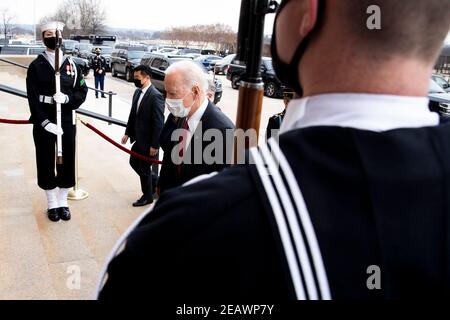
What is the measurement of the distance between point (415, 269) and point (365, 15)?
45 centimetres

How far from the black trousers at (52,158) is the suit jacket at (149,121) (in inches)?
30.4

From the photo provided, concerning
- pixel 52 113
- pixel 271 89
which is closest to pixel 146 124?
pixel 52 113

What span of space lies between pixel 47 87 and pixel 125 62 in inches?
746

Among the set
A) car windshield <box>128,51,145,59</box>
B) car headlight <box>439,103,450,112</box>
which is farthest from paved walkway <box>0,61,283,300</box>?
car windshield <box>128,51,145,59</box>

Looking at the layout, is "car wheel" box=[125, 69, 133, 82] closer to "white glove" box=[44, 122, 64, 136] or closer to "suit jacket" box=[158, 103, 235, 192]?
"white glove" box=[44, 122, 64, 136]

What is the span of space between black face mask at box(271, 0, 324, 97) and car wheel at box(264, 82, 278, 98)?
16610mm

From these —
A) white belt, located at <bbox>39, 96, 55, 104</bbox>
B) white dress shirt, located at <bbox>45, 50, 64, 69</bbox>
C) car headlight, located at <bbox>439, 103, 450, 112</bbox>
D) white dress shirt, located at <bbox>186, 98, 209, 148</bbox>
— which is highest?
white dress shirt, located at <bbox>45, 50, 64, 69</bbox>

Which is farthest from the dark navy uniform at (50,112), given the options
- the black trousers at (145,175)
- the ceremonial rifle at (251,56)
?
the ceremonial rifle at (251,56)

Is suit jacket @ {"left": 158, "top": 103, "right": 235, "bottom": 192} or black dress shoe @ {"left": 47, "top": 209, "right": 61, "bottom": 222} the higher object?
suit jacket @ {"left": 158, "top": 103, "right": 235, "bottom": 192}

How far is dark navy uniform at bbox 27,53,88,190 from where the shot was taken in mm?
4164

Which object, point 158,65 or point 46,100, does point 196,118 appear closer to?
point 46,100

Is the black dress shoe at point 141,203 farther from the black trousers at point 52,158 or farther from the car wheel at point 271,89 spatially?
the car wheel at point 271,89

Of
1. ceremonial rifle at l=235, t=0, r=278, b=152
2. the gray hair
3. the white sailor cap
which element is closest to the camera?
ceremonial rifle at l=235, t=0, r=278, b=152
